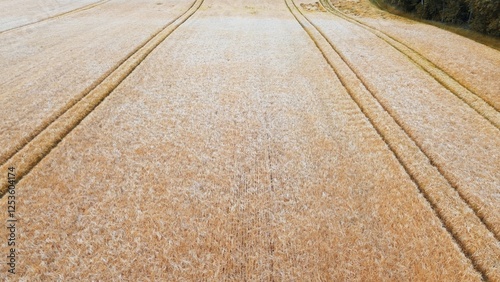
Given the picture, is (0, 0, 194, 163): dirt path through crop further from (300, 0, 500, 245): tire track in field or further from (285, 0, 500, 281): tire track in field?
(300, 0, 500, 245): tire track in field

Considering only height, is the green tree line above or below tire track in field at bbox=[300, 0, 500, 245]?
above

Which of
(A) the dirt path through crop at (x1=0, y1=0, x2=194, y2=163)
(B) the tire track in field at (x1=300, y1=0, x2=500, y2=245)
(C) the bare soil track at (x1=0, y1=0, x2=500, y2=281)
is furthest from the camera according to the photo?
(A) the dirt path through crop at (x1=0, y1=0, x2=194, y2=163)

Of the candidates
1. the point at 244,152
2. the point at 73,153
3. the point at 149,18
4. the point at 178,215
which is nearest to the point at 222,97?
the point at 244,152

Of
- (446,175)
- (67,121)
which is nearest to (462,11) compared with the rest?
(446,175)

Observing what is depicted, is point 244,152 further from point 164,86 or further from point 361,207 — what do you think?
point 164,86

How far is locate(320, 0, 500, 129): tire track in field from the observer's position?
24.6 ft

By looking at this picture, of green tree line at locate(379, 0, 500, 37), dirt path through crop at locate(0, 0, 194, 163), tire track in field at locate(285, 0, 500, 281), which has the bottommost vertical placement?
tire track in field at locate(285, 0, 500, 281)

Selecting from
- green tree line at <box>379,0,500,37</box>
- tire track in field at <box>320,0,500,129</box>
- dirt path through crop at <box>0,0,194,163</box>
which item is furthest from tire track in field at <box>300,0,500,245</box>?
green tree line at <box>379,0,500,37</box>

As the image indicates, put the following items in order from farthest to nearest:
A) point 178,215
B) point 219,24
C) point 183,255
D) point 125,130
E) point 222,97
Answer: point 219,24, point 222,97, point 125,130, point 178,215, point 183,255

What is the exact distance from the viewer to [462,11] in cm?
1714

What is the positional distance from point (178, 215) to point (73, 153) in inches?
110

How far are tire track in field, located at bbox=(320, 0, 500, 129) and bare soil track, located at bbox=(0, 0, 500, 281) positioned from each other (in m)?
0.07

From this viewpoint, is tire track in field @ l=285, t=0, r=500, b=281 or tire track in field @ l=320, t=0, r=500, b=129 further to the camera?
tire track in field @ l=320, t=0, r=500, b=129

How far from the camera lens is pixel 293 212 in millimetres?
4391
